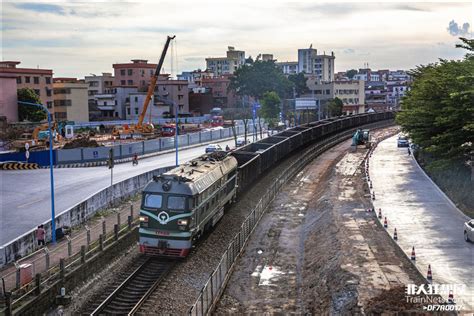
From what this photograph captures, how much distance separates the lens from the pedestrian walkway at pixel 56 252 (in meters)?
21.7

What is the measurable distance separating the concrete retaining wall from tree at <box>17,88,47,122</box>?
5792 centimetres

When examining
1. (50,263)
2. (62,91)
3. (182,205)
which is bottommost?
(50,263)

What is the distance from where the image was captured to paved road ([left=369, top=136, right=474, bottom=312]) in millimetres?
22234

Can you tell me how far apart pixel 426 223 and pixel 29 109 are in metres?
83.6

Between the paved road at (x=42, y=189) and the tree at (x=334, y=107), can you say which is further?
the tree at (x=334, y=107)

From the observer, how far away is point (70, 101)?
378ft

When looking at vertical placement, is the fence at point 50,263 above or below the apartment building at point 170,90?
below

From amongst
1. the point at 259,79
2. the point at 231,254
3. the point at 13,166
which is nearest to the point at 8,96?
the point at 13,166

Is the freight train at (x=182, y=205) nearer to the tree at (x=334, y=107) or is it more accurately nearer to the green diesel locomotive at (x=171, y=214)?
the green diesel locomotive at (x=171, y=214)

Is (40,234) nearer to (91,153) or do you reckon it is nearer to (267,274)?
(267,274)

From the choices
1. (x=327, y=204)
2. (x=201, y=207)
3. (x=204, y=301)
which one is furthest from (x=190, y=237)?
(x=327, y=204)

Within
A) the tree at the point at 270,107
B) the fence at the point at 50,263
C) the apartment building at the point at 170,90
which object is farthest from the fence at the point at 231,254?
the apartment building at the point at 170,90

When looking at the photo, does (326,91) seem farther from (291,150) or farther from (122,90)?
(291,150)

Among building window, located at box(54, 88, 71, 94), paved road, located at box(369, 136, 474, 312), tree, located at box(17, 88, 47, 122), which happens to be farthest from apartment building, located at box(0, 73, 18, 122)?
paved road, located at box(369, 136, 474, 312)
